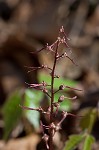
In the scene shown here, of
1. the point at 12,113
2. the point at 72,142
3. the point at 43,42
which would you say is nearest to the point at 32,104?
the point at 12,113

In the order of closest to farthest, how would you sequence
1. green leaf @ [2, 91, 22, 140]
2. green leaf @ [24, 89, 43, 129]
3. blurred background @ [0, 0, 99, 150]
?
green leaf @ [2, 91, 22, 140] < green leaf @ [24, 89, 43, 129] < blurred background @ [0, 0, 99, 150]

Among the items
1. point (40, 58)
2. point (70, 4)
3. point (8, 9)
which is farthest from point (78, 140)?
point (8, 9)

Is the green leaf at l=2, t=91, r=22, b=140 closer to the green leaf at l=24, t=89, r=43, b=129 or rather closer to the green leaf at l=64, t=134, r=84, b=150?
the green leaf at l=24, t=89, r=43, b=129

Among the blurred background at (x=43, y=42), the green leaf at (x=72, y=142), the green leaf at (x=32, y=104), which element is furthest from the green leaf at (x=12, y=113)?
the green leaf at (x=72, y=142)

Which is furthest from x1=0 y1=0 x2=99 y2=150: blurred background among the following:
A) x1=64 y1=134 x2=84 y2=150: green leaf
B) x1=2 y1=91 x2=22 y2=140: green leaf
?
x1=64 y1=134 x2=84 y2=150: green leaf

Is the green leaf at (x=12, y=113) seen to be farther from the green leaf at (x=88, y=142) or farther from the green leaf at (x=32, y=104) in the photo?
the green leaf at (x=88, y=142)

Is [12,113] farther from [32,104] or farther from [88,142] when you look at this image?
[88,142]
